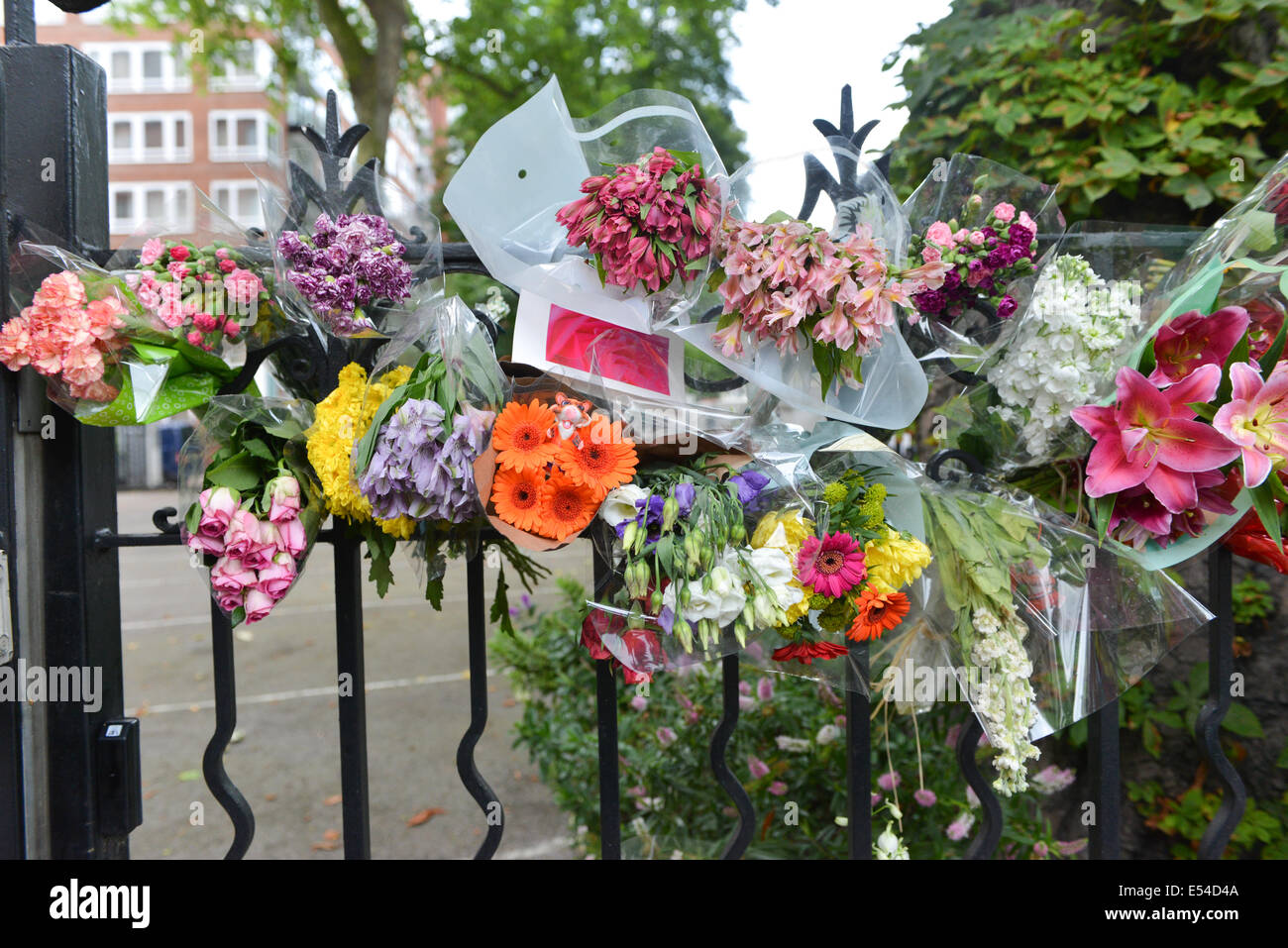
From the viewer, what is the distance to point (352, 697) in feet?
4.63

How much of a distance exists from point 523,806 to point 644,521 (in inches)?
124

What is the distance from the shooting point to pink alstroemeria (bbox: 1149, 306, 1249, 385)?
1237 mm

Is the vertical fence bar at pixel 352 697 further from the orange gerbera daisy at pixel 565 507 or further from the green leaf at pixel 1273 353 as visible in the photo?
the green leaf at pixel 1273 353

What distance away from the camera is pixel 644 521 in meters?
1.18

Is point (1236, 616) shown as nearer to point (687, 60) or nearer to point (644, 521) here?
point (644, 521)

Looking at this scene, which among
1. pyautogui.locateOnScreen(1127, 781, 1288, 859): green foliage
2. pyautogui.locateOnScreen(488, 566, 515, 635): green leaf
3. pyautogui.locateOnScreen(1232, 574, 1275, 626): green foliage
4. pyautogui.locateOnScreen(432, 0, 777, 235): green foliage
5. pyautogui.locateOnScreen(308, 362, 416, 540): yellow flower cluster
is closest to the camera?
pyautogui.locateOnScreen(308, 362, 416, 540): yellow flower cluster

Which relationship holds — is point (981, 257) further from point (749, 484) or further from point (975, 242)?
point (749, 484)

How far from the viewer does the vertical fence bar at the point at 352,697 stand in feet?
4.61

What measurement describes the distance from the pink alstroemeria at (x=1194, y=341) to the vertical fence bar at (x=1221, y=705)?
37 centimetres

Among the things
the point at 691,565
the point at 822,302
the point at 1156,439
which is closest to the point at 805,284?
the point at 822,302

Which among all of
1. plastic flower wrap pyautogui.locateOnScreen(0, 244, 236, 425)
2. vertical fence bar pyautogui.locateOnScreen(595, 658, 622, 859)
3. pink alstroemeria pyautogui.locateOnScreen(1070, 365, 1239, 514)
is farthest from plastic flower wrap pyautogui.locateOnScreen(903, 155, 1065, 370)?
plastic flower wrap pyautogui.locateOnScreen(0, 244, 236, 425)

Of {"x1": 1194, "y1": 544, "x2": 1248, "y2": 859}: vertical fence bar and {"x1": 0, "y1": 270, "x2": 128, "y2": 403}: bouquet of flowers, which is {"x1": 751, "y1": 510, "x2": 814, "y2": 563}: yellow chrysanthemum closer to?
{"x1": 1194, "y1": 544, "x2": 1248, "y2": 859}: vertical fence bar

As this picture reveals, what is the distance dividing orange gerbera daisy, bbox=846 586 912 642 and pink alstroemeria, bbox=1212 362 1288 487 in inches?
21.5
